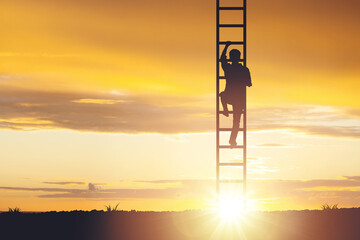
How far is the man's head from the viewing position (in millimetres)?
17328

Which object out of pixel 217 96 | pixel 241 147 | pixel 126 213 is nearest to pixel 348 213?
pixel 241 147

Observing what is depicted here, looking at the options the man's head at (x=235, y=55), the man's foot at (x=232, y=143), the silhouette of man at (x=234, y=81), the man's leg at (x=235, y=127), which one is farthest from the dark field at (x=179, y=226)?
the man's head at (x=235, y=55)

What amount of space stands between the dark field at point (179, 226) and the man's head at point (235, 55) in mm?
4690

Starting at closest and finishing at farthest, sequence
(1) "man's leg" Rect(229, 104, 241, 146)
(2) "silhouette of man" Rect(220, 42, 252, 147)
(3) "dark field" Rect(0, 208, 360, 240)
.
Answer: (3) "dark field" Rect(0, 208, 360, 240), (2) "silhouette of man" Rect(220, 42, 252, 147), (1) "man's leg" Rect(229, 104, 241, 146)

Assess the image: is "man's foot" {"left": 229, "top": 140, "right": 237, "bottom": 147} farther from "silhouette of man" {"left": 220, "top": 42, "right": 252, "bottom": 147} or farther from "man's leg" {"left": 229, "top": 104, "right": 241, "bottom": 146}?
"silhouette of man" {"left": 220, "top": 42, "right": 252, "bottom": 147}

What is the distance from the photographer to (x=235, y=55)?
1733 cm

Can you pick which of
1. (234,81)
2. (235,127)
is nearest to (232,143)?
(235,127)

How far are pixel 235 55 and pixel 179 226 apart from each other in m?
5.41

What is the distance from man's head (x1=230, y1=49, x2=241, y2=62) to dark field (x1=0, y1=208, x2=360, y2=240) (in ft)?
15.4

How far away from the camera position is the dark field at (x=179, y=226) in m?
14.9

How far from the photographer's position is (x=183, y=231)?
15172 millimetres

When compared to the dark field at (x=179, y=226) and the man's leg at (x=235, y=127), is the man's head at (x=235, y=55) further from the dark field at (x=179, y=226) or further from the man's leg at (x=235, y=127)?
the dark field at (x=179, y=226)

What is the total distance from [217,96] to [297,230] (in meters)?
4.71

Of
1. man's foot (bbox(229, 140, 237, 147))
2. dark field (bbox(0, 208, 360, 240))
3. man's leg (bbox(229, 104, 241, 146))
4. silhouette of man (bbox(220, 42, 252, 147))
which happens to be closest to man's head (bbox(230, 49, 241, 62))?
silhouette of man (bbox(220, 42, 252, 147))
